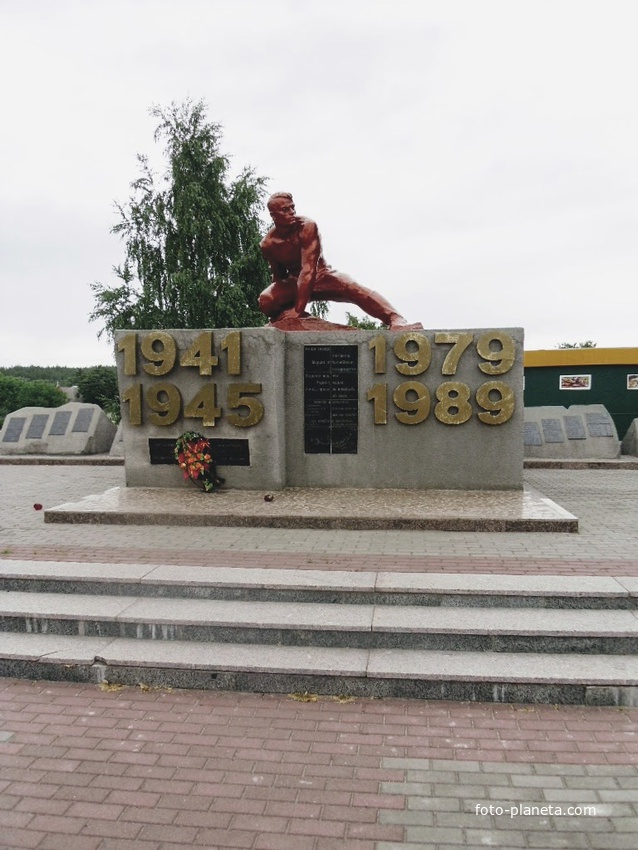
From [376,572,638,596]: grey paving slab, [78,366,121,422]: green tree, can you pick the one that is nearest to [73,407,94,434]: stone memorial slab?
[376,572,638,596]: grey paving slab

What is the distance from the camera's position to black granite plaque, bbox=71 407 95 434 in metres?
15.5

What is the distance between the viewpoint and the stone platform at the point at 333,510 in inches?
276

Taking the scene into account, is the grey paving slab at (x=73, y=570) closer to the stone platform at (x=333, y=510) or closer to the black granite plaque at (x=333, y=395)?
the stone platform at (x=333, y=510)

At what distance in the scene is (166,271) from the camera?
26.1 metres

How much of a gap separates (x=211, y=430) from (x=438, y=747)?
19.0ft

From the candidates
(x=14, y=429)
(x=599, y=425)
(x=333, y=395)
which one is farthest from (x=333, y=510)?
(x=14, y=429)

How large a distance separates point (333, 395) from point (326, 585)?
419cm

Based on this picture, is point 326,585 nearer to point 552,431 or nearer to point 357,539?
point 357,539

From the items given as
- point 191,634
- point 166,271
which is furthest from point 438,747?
point 166,271

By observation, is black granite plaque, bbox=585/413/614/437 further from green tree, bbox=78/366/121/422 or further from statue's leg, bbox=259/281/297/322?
green tree, bbox=78/366/121/422

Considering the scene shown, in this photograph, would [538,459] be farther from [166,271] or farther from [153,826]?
[166,271]

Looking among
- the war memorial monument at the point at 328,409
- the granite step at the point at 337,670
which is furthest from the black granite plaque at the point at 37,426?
the granite step at the point at 337,670

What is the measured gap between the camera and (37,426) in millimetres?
15742

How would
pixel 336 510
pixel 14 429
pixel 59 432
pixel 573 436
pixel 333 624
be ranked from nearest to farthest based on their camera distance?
1. pixel 333 624
2. pixel 336 510
3. pixel 573 436
4. pixel 59 432
5. pixel 14 429
